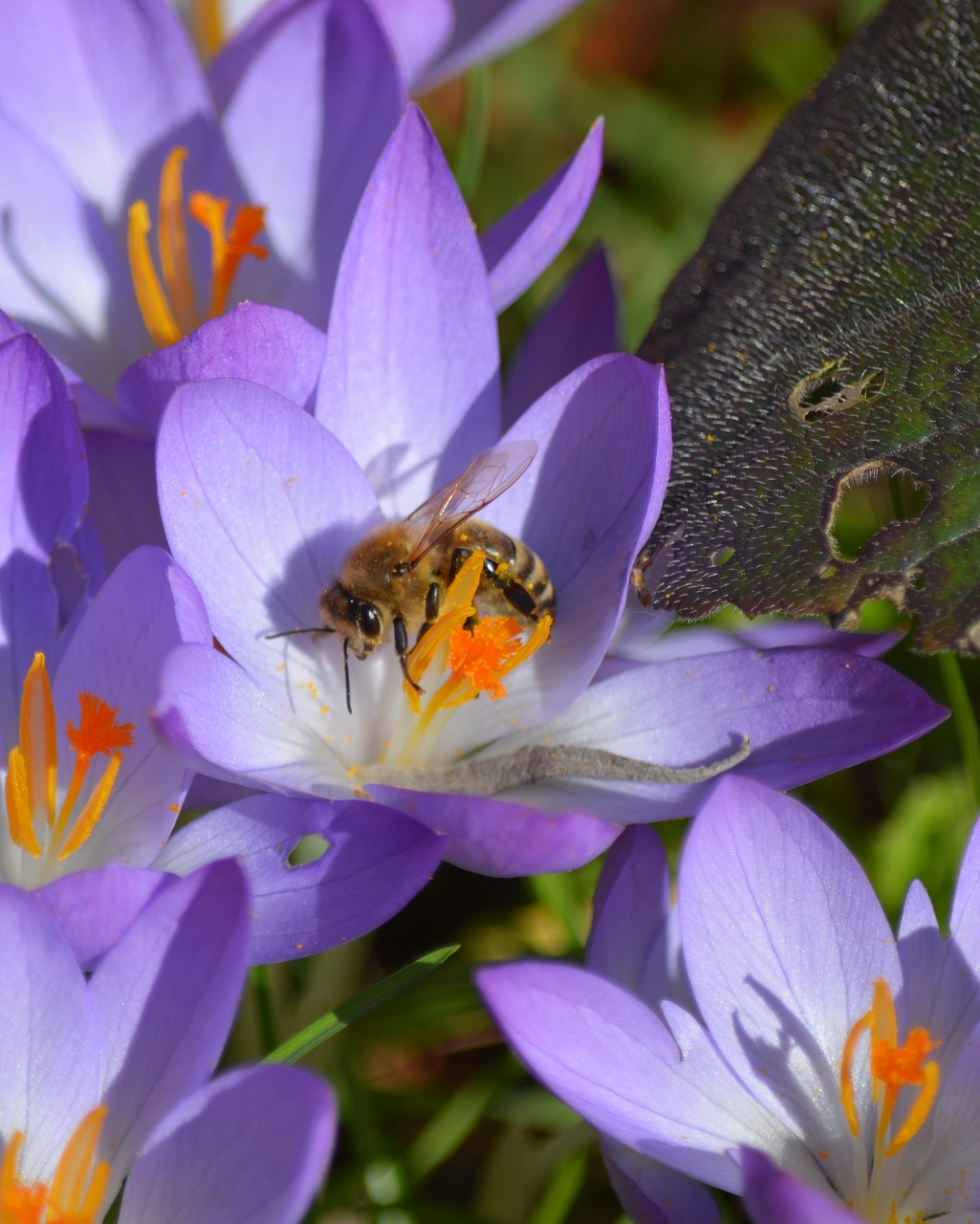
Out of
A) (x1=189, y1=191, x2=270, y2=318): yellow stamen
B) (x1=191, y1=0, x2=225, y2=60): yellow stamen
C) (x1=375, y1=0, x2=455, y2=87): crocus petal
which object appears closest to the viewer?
(x1=189, y1=191, x2=270, y2=318): yellow stamen

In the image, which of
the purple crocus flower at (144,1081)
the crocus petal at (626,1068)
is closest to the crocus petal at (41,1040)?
the purple crocus flower at (144,1081)

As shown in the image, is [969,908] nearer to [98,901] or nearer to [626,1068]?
[626,1068]

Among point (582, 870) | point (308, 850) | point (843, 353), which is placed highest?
point (843, 353)

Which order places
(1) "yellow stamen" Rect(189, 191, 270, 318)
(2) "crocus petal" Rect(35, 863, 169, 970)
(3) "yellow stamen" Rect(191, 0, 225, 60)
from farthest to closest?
(3) "yellow stamen" Rect(191, 0, 225, 60), (1) "yellow stamen" Rect(189, 191, 270, 318), (2) "crocus petal" Rect(35, 863, 169, 970)

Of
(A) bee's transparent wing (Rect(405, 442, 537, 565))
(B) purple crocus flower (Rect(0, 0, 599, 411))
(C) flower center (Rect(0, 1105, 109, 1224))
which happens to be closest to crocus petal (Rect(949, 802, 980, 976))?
(A) bee's transparent wing (Rect(405, 442, 537, 565))

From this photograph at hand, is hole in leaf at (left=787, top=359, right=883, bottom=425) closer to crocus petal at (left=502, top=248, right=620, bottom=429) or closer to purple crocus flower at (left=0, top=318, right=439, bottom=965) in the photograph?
crocus petal at (left=502, top=248, right=620, bottom=429)

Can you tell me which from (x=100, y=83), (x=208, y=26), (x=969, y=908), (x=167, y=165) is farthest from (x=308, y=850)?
(x=208, y=26)

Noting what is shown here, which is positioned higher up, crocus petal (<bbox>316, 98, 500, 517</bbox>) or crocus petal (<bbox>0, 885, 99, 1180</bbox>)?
crocus petal (<bbox>316, 98, 500, 517</bbox>)
